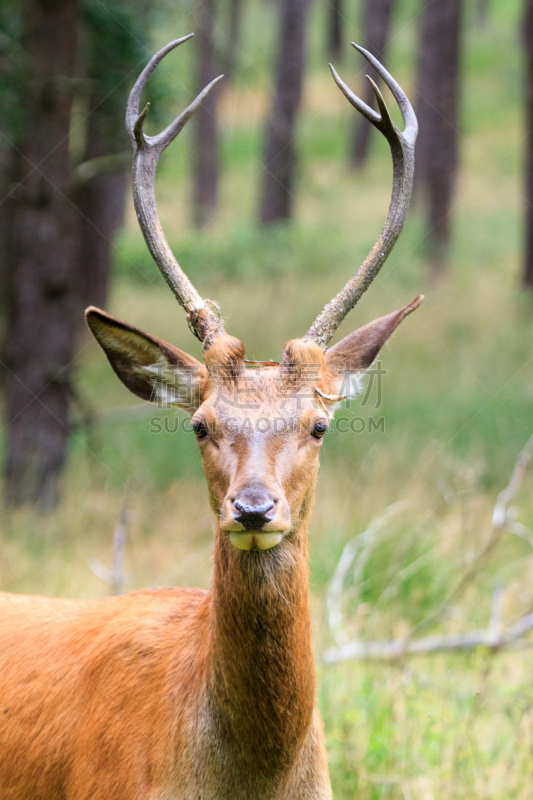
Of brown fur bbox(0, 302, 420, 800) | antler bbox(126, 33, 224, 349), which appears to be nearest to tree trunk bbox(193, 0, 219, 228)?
antler bbox(126, 33, 224, 349)

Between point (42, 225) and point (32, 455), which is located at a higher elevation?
point (42, 225)

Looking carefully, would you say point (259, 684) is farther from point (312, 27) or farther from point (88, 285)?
point (312, 27)

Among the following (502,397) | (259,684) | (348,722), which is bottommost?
(348,722)

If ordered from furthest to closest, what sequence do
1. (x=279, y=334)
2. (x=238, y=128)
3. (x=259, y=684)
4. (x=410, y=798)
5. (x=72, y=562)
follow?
1. (x=238, y=128)
2. (x=279, y=334)
3. (x=72, y=562)
4. (x=410, y=798)
5. (x=259, y=684)

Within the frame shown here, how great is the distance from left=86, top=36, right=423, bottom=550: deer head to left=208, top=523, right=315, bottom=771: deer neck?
0.15 metres

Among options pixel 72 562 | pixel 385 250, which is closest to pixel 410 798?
pixel 385 250

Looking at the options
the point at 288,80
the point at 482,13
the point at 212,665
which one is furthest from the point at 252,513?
the point at 482,13

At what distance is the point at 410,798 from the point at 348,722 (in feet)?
1.69

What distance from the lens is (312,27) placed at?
48656 mm

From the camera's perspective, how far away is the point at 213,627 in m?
2.84

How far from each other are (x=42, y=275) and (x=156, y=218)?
4374 millimetres

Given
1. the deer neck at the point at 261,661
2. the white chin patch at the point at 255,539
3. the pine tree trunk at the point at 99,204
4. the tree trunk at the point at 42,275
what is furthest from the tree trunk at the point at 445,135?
the white chin patch at the point at 255,539

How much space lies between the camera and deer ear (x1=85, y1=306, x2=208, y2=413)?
3.18 m

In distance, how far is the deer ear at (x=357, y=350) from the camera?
326 centimetres
